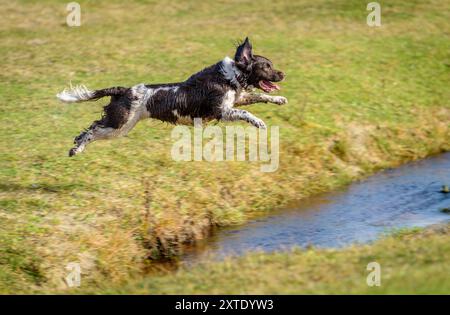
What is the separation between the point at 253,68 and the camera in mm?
13102

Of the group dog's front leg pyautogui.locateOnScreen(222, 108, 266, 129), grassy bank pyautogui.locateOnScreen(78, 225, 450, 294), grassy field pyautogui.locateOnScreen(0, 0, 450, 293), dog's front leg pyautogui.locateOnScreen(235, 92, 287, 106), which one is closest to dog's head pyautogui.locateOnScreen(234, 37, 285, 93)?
dog's front leg pyautogui.locateOnScreen(235, 92, 287, 106)

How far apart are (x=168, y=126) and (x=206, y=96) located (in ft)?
15.0

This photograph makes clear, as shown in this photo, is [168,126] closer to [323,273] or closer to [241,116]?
[241,116]

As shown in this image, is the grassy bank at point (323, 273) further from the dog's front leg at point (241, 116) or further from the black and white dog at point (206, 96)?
the black and white dog at point (206, 96)

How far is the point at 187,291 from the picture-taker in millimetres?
10555

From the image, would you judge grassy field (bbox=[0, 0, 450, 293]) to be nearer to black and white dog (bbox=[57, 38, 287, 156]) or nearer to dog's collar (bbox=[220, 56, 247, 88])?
black and white dog (bbox=[57, 38, 287, 156])

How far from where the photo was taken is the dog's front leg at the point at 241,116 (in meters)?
12.8

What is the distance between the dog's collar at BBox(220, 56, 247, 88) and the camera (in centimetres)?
1312

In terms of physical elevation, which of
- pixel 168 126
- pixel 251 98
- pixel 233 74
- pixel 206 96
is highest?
pixel 168 126

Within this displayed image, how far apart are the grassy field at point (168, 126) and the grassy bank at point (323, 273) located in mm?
1775

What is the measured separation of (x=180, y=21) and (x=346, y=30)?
16.3ft

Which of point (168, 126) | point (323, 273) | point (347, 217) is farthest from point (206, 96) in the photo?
point (168, 126)

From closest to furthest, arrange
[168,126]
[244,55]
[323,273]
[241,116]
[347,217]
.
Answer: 1. [323,273]
2. [241,116]
3. [244,55]
4. [347,217]
5. [168,126]
